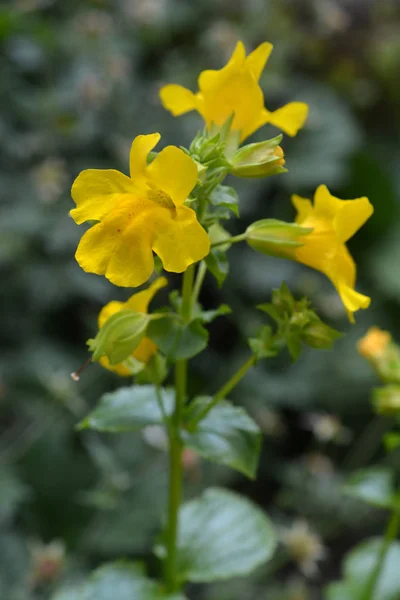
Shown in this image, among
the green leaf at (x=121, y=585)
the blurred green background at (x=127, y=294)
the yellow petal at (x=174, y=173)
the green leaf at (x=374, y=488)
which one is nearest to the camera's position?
the yellow petal at (x=174, y=173)

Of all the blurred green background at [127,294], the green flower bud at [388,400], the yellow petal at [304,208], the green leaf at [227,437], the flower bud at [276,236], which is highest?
the yellow petal at [304,208]

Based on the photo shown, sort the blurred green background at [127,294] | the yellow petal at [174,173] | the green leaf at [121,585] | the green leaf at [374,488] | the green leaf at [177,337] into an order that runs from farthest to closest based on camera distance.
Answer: the blurred green background at [127,294] → the green leaf at [374,488] → the green leaf at [121,585] → the green leaf at [177,337] → the yellow petal at [174,173]

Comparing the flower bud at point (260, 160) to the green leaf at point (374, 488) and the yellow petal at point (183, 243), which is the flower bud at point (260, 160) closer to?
the yellow petal at point (183, 243)

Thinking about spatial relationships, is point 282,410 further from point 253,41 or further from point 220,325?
point 253,41

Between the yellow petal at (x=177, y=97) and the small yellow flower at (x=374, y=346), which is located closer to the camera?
the yellow petal at (x=177, y=97)

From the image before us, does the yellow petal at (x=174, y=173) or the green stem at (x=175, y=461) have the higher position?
the yellow petal at (x=174, y=173)

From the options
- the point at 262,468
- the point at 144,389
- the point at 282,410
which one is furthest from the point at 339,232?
the point at 282,410

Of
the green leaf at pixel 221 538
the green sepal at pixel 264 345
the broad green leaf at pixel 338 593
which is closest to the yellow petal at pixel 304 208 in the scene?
the green sepal at pixel 264 345
